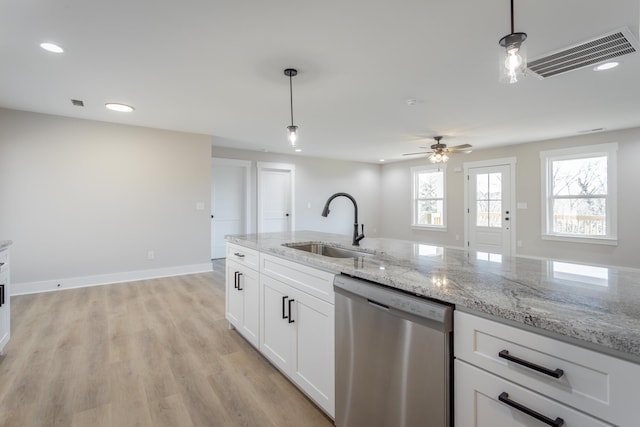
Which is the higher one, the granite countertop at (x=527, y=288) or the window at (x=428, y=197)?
the window at (x=428, y=197)

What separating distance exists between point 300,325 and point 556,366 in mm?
1260

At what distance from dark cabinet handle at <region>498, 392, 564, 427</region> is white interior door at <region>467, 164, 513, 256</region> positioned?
5.93 meters

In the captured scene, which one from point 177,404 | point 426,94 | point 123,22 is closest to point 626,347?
point 177,404

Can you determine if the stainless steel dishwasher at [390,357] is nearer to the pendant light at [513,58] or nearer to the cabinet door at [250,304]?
the cabinet door at [250,304]

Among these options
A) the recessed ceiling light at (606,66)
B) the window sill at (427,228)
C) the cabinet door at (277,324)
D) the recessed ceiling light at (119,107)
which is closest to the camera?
the cabinet door at (277,324)

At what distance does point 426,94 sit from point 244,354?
3124mm

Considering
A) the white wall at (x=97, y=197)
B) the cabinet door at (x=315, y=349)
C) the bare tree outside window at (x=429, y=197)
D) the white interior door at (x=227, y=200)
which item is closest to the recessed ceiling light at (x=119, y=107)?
the white wall at (x=97, y=197)

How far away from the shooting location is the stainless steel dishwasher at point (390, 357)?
1.05 m

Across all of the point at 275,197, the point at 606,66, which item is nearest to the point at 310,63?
the point at 606,66

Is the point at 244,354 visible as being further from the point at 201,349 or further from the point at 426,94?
the point at 426,94

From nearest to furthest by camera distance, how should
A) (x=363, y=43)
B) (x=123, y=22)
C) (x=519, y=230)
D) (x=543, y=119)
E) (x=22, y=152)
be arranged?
(x=123, y=22)
(x=363, y=43)
(x=22, y=152)
(x=543, y=119)
(x=519, y=230)

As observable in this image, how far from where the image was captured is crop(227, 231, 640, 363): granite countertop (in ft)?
2.52

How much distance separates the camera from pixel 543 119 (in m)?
4.30

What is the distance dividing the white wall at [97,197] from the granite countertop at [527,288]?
3.79 metres
